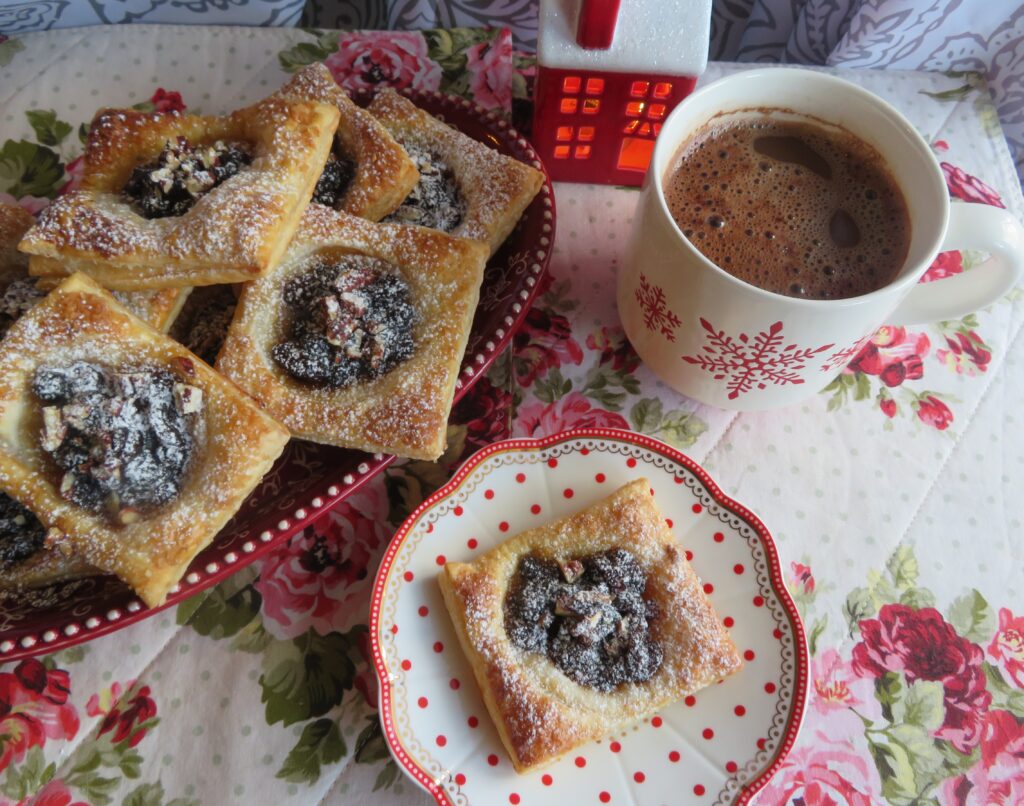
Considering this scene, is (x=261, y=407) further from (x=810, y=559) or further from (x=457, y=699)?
(x=810, y=559)

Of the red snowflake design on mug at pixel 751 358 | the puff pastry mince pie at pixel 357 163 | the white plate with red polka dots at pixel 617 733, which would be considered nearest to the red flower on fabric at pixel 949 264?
the red snowflake design on mug at pixel 751 358

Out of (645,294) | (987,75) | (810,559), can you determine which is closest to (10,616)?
(645,294)

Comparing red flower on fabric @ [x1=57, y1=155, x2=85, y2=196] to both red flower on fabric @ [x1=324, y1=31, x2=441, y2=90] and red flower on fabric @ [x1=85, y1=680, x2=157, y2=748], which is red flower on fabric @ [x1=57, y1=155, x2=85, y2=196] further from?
red flower on fabric @ [x1=85, y1=680, x2=157, y2=748]

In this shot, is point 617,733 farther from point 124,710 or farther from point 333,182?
point 333,182

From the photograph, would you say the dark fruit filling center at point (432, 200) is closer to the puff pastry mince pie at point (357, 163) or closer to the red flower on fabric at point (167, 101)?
the puff pastry mince pie at point (357, 163)

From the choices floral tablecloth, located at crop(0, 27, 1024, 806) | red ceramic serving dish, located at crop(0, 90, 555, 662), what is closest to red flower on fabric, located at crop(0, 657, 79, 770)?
floral tablecloth, located at crop(0, 27, 1024, 806)

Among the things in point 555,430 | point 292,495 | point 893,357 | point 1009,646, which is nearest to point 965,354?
point 893,357
